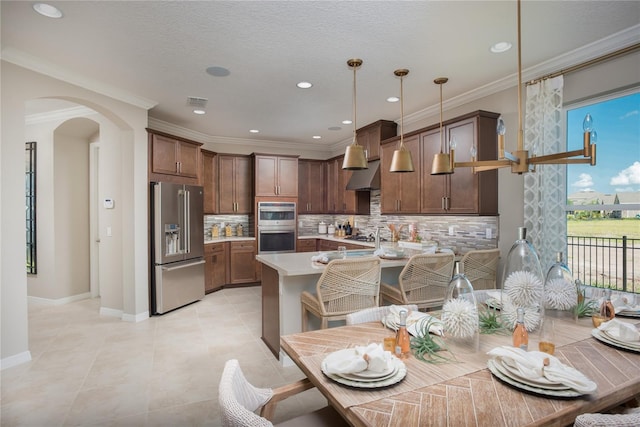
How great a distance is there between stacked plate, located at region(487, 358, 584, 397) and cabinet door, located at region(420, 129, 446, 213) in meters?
3.03

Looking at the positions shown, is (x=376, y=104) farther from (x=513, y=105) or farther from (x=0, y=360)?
(x=0, y=360)

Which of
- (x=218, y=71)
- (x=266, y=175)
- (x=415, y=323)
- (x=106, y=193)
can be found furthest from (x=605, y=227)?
(x=106, y=193)

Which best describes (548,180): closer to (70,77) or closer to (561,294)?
(561,294)

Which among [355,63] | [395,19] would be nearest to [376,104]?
[355,63]

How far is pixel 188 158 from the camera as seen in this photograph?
4.95 m

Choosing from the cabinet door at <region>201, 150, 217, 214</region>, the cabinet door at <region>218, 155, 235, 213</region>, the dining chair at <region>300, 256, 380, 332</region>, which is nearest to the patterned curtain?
the dining chair at <region>300, 256, 380, 332</region>

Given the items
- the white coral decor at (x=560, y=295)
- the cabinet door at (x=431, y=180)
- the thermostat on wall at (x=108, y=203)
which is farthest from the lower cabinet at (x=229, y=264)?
the white coral decor at (x=560, y=295)

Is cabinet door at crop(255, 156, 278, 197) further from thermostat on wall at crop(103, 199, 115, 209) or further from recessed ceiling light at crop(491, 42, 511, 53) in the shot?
recessed ceiling light at crop(491, 42, 511, 53)

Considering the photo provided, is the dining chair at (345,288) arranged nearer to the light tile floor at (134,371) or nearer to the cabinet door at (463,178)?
the light tile floor at (134,371)

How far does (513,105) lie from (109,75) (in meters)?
4.26

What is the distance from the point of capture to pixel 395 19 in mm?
2467

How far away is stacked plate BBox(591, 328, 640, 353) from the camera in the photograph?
1.38 m

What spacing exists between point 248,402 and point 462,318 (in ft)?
2.93

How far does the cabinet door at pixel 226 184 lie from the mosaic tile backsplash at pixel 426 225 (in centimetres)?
33
